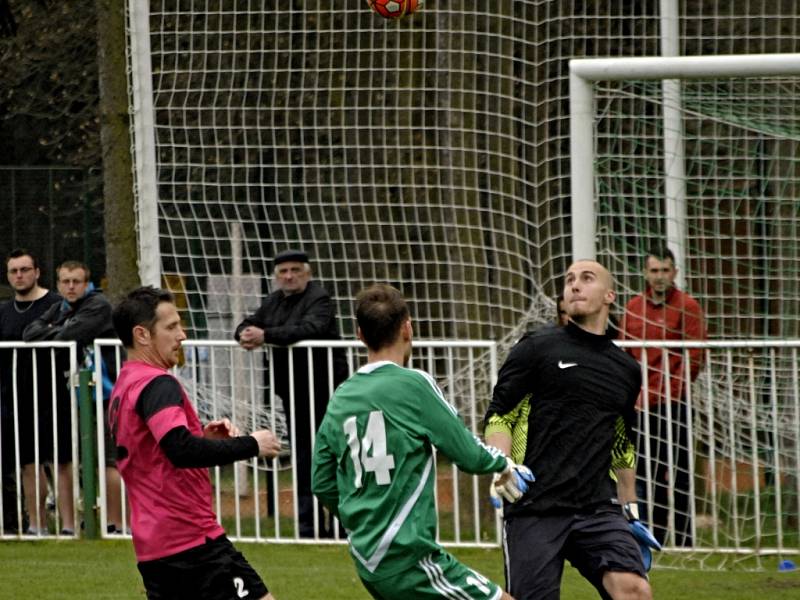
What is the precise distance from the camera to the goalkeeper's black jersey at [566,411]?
6.63 m

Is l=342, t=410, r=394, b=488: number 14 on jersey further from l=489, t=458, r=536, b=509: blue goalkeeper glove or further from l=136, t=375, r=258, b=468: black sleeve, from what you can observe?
l=136, t=375, r=258, b=468: black sleeve

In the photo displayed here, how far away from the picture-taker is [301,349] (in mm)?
10797

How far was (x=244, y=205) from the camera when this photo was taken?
11492mm

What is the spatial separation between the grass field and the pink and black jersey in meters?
3.03

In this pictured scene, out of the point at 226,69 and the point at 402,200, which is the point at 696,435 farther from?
the point at 226,69

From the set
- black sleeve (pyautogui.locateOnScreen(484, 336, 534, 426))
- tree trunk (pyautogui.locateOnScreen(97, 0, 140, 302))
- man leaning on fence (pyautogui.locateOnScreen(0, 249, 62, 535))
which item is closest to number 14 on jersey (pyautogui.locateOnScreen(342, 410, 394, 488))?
black sleeve (pyautogui.locateOnScreen(484, 336, 534, 426))

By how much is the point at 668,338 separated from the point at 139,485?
15.4 ft

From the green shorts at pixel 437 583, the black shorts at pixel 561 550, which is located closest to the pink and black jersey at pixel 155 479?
the green shorts at pixel 437 583

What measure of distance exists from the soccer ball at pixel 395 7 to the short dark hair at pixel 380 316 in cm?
460

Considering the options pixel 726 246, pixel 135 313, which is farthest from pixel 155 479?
pixel 726 246

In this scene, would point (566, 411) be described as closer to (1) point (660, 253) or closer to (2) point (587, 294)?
(2) point (587, 294)

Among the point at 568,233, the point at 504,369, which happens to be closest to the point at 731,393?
the point at 568,233

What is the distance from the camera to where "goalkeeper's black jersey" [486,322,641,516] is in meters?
6.63

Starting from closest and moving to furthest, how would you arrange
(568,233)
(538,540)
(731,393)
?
(538,540) → (731,393) → (568,233)
